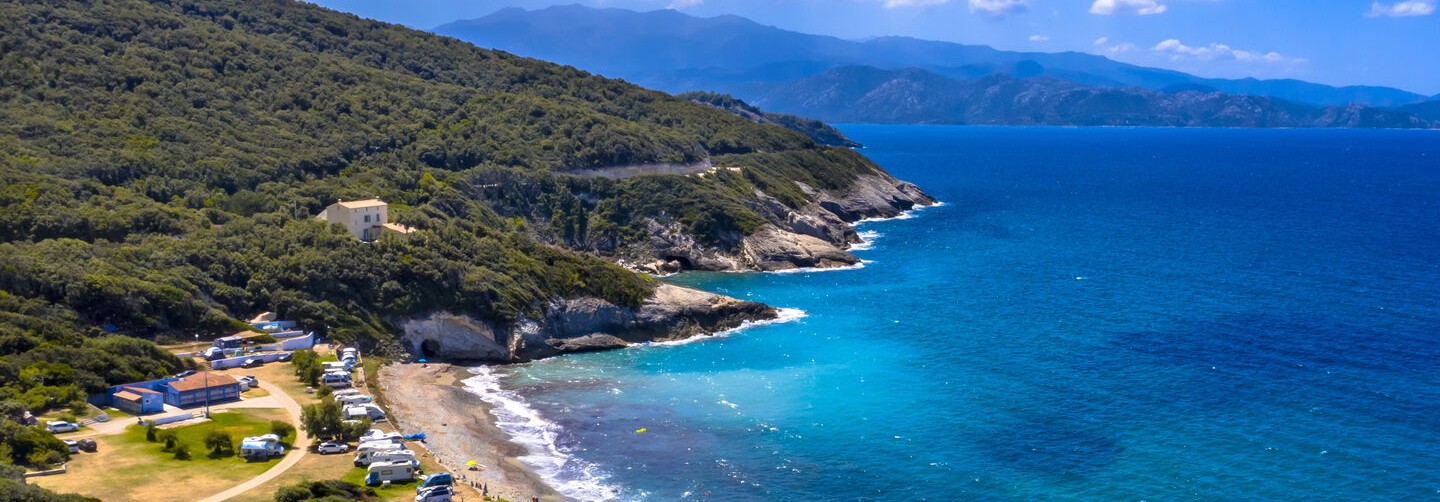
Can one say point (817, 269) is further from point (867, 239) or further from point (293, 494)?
point (293, 494)

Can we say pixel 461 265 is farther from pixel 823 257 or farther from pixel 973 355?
pixel 823 257

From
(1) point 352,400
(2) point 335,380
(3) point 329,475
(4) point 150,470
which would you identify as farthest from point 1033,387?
(4) point 150,470

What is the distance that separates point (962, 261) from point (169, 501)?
7252 centimetres

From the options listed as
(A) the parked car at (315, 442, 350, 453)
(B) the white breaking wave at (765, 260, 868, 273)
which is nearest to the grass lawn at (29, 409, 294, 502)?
(A) the parked car at (315, 442, 350, 453)

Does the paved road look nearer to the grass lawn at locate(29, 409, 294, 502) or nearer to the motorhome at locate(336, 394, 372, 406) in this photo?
the grass lawn at locate(29, 409, 294, 502)

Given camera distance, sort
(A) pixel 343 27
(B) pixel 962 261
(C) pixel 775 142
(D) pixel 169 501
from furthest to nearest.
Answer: (C) pixel 775 142, (A) pixel 343 27, (B) pixel 962 261, (D) pixel 169 501

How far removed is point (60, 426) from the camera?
144 ft

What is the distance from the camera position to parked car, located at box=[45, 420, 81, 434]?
1720 inches

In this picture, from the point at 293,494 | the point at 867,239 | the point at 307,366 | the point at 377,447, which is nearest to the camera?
the point at 293,494

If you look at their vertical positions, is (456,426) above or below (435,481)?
below

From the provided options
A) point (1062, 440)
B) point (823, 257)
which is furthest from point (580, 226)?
point (1062, 440)

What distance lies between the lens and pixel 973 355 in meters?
64.1

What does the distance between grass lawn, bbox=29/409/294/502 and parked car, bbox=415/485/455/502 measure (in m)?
6.57

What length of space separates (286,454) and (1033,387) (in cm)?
3444
